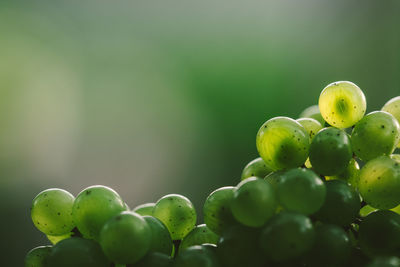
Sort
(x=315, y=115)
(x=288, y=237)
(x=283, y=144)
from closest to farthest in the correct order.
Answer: (x=288, y=237) < (x=283, y=144) < (x=315, y=115)

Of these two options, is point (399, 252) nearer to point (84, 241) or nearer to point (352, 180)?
point (352, 180)

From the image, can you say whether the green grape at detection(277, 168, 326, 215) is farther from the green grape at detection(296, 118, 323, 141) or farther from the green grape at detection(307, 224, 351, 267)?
the green grape at detection(296, 118, 323, 141)

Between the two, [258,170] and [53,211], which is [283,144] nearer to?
[258,170]

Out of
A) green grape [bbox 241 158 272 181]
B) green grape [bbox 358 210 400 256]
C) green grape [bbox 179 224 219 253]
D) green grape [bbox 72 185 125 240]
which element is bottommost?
green grape [bbox 358 210 400 256]

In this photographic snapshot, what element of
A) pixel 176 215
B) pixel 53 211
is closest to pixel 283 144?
pixel 176 215

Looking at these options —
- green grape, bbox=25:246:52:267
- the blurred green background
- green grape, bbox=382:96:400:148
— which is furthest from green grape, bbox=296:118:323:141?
the blurred green background

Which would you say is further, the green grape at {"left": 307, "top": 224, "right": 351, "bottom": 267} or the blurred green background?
the blurred green background
